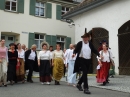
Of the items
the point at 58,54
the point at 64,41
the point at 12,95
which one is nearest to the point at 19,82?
the point at 58,54

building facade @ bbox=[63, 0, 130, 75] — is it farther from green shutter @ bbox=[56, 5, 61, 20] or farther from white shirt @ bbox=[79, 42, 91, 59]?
white shirt @ bbox=[79, 42, 91, 59]

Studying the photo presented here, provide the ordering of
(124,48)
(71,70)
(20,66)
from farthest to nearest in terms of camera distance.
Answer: (124,48), (20,66), (71,70)

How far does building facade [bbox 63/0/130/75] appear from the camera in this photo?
1348 cm

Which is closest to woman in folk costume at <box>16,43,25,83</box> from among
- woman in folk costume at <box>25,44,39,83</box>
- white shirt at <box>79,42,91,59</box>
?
woman in folk costume at <box>25,44,39,83</box>

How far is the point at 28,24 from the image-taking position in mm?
21156

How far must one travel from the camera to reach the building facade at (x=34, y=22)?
20062 millimetres

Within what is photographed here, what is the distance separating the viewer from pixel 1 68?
30.9 ft

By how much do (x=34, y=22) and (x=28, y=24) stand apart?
0.71 meters

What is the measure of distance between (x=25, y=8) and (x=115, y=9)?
9644 mm

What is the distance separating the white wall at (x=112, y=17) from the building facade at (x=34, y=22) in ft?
21.4

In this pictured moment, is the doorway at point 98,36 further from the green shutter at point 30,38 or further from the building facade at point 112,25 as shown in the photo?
the green shutter at point 30,38

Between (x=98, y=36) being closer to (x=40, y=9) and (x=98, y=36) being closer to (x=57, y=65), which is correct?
(x=57, y=65)

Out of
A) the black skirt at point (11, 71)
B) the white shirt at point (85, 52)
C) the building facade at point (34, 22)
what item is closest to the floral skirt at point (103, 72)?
the white shirt at point (85, 52)

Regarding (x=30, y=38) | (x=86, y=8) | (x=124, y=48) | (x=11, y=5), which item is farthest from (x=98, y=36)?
(x=11, y=5)
